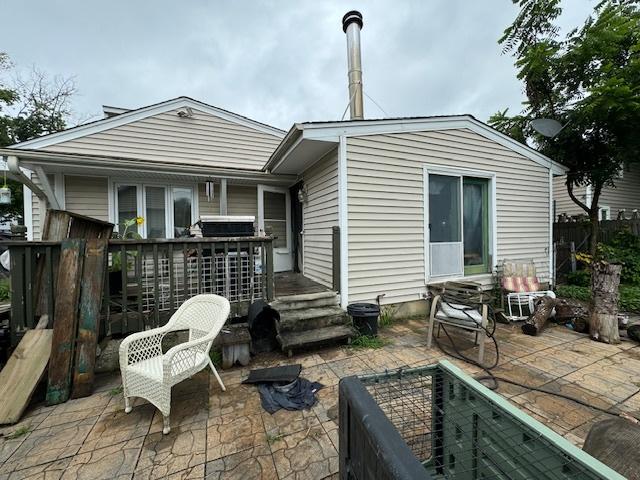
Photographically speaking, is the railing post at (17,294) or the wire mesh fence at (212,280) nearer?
the railing post at (17,294)

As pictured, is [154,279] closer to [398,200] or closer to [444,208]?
[398,200]

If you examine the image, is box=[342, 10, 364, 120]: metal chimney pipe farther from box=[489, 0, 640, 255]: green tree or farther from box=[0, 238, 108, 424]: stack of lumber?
box=[0, 238, 108, 424]: stack of lumber

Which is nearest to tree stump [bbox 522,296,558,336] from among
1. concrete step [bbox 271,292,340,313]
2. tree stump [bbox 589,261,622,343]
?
tree stump [bbox 589,261,622,343]

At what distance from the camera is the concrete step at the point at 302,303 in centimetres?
377

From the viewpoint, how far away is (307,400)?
2.33 meters

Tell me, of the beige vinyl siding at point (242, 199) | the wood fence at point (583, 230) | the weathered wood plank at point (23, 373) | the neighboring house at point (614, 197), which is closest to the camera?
the weathered wood plank at point (23, 373)

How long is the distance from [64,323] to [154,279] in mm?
812

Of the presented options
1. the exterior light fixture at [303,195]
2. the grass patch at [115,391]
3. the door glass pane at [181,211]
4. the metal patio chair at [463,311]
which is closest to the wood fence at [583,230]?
the metal patio chair at [463,311]

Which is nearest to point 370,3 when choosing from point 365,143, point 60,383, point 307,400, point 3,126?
point 365,143

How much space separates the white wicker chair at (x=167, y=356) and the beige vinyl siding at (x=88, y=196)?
424 cm

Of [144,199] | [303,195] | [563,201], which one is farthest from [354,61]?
[563,201]

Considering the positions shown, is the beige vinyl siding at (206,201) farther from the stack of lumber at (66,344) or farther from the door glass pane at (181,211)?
the stack of lumber at (66,344)

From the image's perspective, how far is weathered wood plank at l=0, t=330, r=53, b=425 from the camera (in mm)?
2166

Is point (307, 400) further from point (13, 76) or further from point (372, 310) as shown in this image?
point (13, 76)
